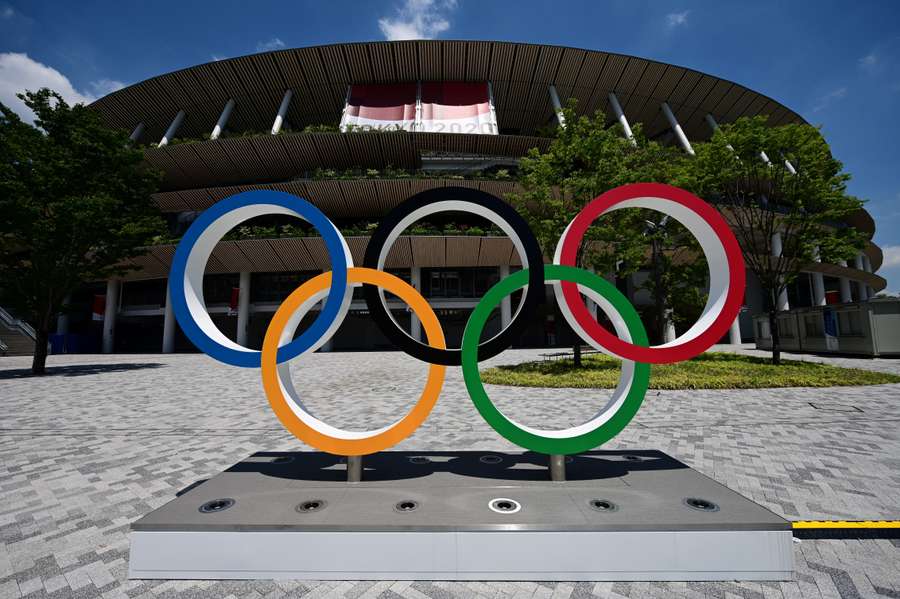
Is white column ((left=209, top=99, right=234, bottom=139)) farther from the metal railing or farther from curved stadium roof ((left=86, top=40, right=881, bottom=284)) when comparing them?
the metal railing

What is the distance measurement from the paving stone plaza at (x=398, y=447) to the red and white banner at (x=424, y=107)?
74.7ft

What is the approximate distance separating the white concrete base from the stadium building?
2374 cm

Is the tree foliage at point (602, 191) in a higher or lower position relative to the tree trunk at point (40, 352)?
higher

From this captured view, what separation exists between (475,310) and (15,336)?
40.4m

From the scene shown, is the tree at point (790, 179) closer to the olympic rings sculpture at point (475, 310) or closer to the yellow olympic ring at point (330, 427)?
the olympic rings sculpture at point (475, 310)

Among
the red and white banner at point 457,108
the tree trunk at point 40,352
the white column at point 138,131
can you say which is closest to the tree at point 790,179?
the red and white banner at point 457,108

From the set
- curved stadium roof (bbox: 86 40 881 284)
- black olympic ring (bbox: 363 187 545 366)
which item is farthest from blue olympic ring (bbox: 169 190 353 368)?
curved stadium roof (bbox: 86 40 881 284)

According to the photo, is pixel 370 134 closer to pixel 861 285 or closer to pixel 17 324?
pixel 17 324

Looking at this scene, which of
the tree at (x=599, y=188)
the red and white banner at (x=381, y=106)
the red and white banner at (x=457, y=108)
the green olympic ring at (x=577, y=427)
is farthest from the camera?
the red and white banner at (x=381, y=106)

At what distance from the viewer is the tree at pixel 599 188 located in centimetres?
1422

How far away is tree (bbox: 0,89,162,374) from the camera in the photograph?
15883mm

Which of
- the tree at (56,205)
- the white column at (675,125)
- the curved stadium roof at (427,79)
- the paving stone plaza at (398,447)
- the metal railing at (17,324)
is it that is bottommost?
the paving stone plaza at (398,447)

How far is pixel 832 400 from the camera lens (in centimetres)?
904

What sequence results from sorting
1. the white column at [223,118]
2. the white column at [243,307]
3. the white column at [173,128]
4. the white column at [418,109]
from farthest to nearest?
the white column at [173,128]
the white column at [243,307]
the white column at [223,118]
the white column at [418,109]
